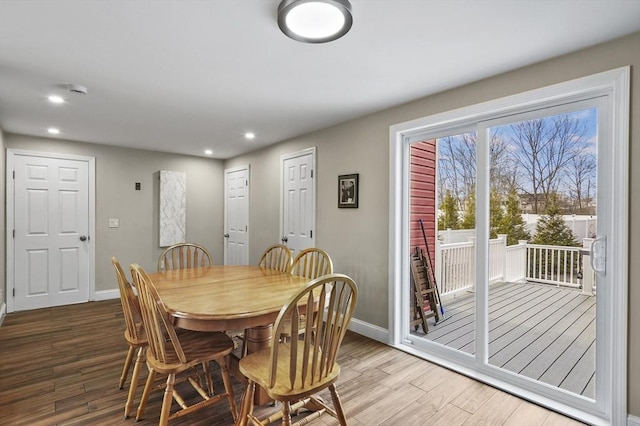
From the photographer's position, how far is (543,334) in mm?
2447

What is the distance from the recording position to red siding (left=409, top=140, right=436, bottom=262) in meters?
3.16

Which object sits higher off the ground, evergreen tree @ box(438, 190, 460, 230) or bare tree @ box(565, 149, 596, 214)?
bare tree @ box(565, 149, 596, 214)

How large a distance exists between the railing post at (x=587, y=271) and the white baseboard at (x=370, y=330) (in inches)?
66.6

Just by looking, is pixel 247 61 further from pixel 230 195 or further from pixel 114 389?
pixel 230 195

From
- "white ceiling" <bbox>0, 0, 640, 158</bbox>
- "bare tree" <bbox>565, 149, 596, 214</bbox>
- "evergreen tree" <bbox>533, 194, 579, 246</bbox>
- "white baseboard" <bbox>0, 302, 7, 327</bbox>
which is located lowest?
"white baseboard" <bbox>0, 302, 7, 327</bbox>

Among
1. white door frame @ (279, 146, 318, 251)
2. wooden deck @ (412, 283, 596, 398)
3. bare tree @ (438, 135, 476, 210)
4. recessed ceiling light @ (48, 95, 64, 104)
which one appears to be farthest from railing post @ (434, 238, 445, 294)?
recessed ceiling light @ (48, 95, 64, 104)

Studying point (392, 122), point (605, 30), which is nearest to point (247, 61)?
point (392, 122)

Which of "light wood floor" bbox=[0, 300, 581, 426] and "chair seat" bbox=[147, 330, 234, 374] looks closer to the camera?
"chair seat" bbox=[147, 330, 234, 374]

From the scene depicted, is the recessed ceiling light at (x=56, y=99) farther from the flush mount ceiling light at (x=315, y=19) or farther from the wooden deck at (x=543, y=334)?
the wooden deck at (x=543, y=334)

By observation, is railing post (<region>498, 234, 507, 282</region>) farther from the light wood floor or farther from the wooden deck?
the light wood floor

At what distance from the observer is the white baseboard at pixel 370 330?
10.8ft

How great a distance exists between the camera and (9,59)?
2.23 metres

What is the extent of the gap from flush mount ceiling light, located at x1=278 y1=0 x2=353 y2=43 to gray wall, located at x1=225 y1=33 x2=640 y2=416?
142 cm

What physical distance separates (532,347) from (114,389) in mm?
3158
